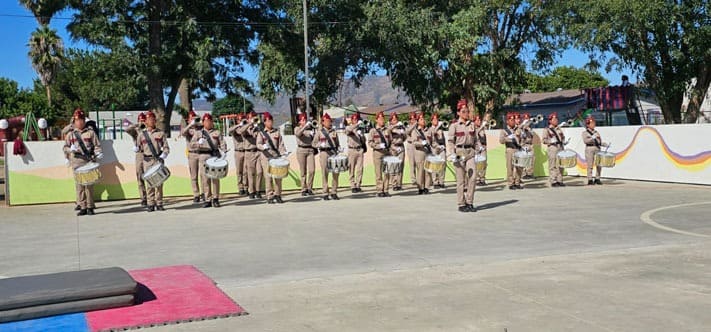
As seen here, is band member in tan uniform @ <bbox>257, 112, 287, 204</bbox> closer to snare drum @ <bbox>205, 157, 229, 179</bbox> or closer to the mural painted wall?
snare drum @ <bbox>205, 157, 229, 179</bbox>

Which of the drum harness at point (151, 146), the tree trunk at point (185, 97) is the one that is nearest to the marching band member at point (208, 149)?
the drum harness at point (151, 146)

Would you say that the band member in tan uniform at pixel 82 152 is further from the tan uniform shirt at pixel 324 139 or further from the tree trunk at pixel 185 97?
the tree trunk at pixel 185 97

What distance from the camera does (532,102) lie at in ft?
166

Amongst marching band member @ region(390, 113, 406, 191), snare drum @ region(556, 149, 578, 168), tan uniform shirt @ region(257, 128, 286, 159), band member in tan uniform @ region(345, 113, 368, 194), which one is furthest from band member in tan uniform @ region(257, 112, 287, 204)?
snare drum @ region(556, 149, 578, 168)

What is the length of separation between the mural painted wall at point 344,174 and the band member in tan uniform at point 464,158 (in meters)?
6.54

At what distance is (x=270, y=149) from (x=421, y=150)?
428cm

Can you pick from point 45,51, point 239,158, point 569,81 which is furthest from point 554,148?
point 569,81

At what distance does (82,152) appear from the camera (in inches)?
535

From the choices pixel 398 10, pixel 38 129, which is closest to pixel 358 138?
pixel 38 129

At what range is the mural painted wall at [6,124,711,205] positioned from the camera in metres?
16.1

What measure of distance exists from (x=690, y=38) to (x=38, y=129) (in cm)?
2442

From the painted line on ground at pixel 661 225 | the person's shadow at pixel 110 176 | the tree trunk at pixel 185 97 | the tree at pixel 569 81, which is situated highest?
the tree at pixel 569 81

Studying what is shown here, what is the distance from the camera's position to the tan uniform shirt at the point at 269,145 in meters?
15.9

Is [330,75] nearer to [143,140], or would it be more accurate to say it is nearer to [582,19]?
[582,19]
